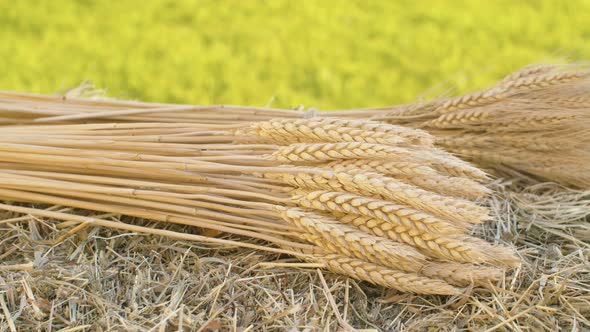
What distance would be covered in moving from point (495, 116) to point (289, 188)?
51cm

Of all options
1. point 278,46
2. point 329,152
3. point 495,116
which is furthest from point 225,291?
point 278,46

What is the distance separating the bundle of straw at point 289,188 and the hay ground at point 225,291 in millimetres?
40

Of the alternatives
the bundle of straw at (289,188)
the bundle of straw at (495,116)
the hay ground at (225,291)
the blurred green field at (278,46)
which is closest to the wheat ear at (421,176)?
the bundle of straw at (289,188)

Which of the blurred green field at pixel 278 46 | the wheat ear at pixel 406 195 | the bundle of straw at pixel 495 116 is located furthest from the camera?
the blurred green field at pixel 278 46

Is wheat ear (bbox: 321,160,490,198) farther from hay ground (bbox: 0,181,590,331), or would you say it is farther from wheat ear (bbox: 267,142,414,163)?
hay ground (bbox: 0,181,590,331)

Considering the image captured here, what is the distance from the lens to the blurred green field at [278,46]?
264cm

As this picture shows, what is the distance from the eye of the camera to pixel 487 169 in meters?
1.44

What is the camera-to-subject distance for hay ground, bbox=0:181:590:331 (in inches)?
40.0

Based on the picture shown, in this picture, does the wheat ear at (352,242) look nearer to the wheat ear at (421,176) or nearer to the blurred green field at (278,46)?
the wheat ear at (421,176)

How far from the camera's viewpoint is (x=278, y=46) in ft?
9.51

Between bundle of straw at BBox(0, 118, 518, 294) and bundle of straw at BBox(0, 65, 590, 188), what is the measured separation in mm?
75

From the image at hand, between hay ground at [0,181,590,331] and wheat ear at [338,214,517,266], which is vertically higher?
wheat ear at [338,214,517,266]

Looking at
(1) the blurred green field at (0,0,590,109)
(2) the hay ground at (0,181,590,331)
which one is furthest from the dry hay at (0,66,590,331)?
(1) the blurred green field at (0,0,590,109)

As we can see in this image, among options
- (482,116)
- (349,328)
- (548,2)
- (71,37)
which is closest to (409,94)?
(548,2)
